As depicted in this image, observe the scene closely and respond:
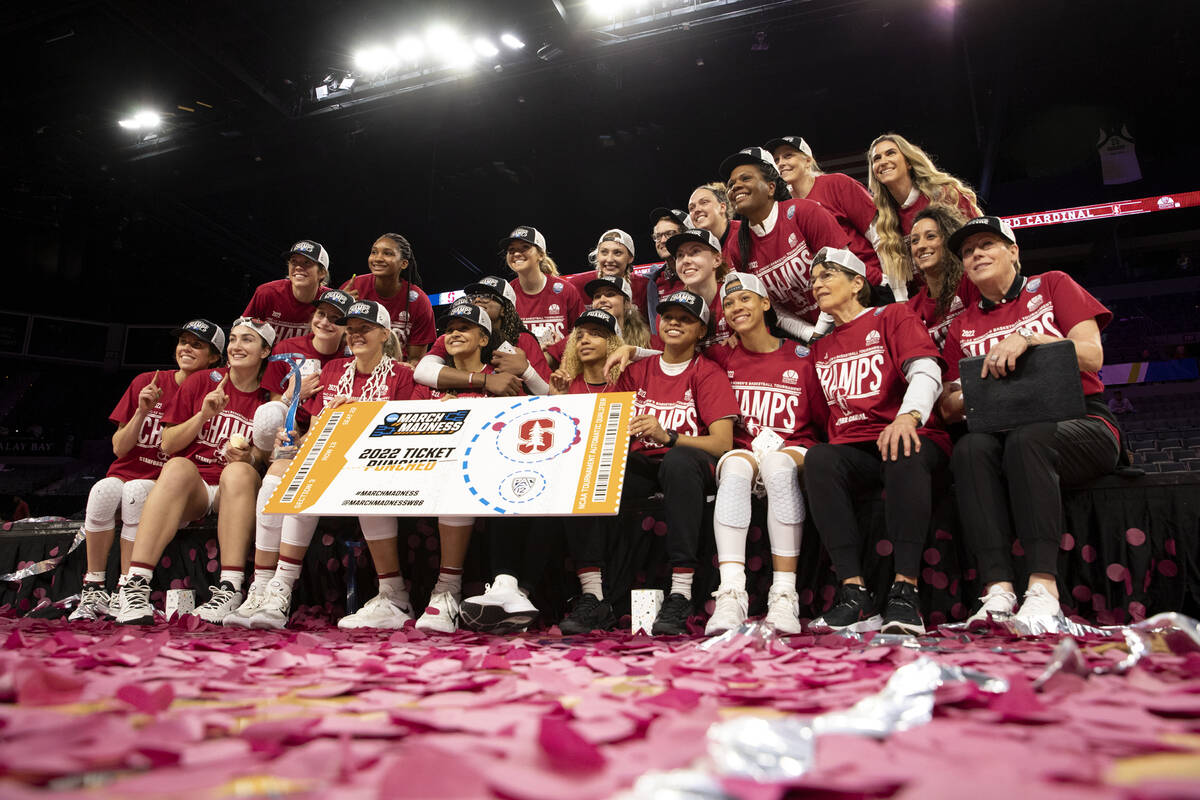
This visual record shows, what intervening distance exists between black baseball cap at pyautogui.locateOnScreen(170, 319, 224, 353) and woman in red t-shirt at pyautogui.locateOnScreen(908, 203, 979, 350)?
3341mm

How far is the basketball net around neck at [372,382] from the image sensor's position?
3.29 metres

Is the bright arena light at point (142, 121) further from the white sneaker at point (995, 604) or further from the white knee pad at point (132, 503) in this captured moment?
the white sneaker at point (995, 604)

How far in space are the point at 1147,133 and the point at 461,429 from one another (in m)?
9.79

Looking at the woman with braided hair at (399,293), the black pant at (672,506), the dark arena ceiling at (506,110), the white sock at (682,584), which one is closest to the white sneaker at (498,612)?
the black pant at (672,506)

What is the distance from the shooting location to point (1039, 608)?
1888 millimetres

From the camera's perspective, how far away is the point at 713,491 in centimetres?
252

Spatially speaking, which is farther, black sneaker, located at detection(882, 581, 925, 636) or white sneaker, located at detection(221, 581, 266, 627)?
white sneaker, located at detection(221, 581, 266, 627)

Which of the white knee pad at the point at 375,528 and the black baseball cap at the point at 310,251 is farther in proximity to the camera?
the black baseball cap at the point at 310,251

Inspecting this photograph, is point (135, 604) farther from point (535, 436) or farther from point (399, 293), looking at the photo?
point (399, 293)

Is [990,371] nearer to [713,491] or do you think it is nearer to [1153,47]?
[713,491]

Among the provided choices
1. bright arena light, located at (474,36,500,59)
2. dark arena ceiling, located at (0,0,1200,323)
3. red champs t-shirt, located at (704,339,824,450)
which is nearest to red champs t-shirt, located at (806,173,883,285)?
red champs t-shirt, located at (704,339,824,450)

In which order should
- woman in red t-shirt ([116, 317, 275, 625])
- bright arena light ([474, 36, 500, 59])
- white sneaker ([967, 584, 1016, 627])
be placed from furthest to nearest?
bright arena light ([474, 36, 500, 59]) < woman in red t-shirt ([116, 317, 275, 625]) < white sneaker ([967, 584, 1016, 627])

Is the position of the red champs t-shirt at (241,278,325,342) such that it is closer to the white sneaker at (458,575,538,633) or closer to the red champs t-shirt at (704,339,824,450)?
the white sneaker at (458,575,538,633)

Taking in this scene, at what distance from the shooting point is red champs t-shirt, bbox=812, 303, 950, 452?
241 cm
